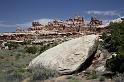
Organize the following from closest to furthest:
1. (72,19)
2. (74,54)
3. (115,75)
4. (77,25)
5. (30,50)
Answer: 1. (115,75)
2. (74,54)
3. (30,50)
4. (77,25)
5. (72,19)

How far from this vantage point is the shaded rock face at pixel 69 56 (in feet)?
51.3

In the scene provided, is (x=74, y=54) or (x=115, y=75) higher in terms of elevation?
(x=74, y=54)

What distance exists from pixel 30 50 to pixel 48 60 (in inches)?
470

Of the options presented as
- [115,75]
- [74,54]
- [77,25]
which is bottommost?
[115,75]

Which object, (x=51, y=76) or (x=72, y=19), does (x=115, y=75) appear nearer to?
(x=51, y=76)

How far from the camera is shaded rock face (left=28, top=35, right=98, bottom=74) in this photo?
1564 centimetres

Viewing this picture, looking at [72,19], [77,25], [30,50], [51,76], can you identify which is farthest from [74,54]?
[72,19]

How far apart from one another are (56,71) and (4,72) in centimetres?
314

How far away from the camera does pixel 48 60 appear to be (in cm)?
1644

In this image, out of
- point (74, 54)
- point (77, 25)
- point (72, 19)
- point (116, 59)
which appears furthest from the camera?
point (72, 19)

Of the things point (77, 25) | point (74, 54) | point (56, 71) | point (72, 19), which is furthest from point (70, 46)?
point (72, 19)

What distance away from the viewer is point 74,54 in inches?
635

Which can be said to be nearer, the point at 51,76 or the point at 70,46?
the point at 51,76

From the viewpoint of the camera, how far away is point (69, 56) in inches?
635
